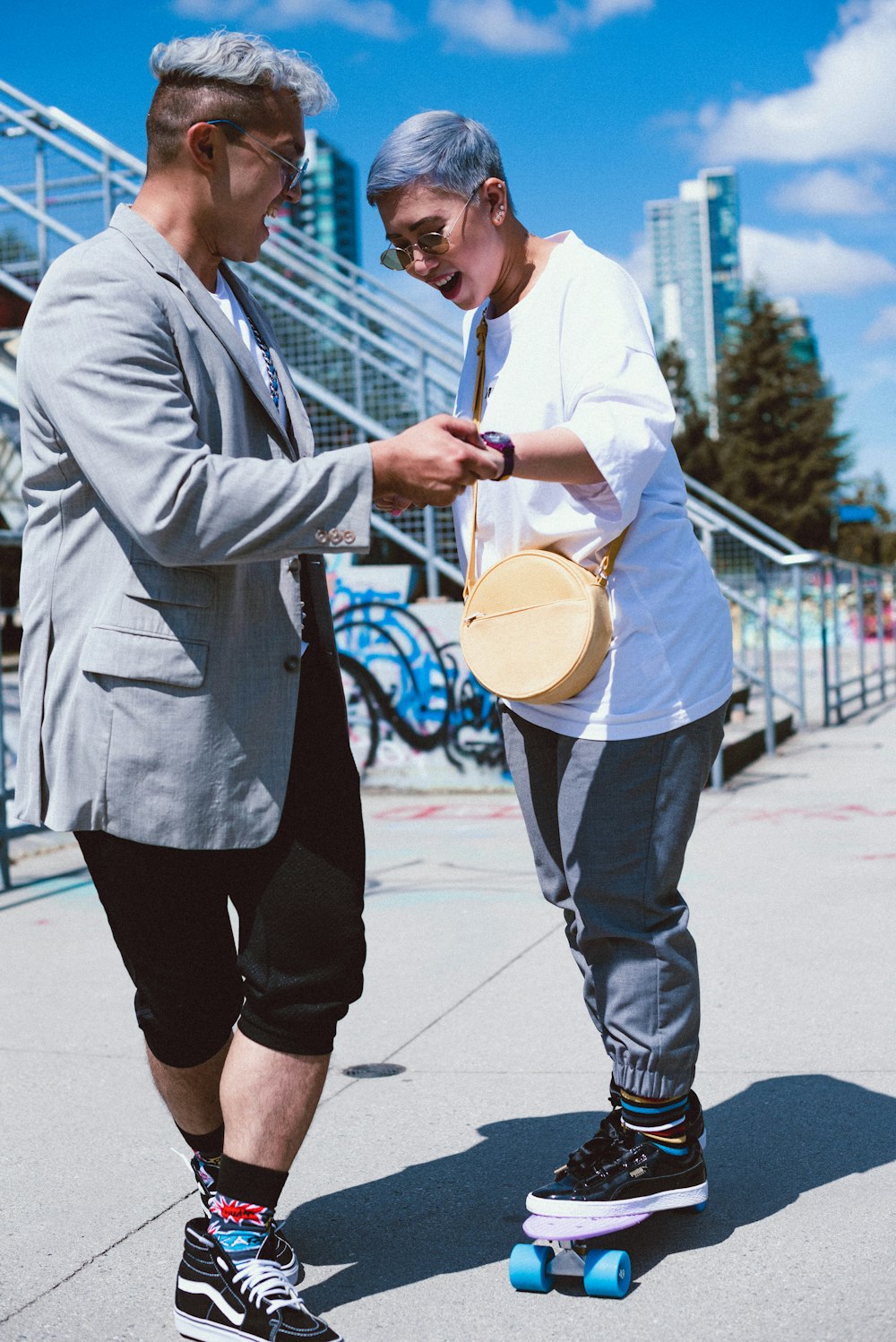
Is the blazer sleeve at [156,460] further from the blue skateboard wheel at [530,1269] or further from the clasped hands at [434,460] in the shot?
the blue skateboard wheel at [530,1269]

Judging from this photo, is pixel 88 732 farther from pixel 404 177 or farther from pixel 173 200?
pixel 404 177

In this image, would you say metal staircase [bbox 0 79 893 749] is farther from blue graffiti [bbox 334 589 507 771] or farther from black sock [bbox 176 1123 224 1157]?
black sock [bbox 176 1123 224 1157]

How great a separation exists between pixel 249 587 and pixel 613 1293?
1.31m

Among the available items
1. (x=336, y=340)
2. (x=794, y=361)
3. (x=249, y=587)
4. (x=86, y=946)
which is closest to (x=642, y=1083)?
(x=249, y=587)

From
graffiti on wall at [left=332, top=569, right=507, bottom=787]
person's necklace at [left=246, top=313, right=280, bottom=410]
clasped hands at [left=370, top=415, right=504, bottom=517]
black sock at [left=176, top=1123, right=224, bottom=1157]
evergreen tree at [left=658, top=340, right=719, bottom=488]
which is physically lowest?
black sock at [left=176, top=1123, right=224, bottom=1157]

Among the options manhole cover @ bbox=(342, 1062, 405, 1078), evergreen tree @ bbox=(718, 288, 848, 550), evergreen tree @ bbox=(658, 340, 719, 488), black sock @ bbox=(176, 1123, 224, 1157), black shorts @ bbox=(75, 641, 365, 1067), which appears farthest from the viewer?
evergreen tree @ bbox=(718, 288, 848, 550)

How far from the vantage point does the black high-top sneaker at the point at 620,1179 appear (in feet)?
7.82


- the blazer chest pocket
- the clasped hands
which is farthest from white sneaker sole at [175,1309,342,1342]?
the clasped hands

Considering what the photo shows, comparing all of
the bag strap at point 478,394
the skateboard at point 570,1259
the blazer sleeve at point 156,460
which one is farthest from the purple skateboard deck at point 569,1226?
the blazer sleeve at point 156,460

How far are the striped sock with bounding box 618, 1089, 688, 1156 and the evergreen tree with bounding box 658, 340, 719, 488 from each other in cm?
4123

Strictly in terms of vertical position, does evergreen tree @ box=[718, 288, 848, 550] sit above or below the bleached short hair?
above

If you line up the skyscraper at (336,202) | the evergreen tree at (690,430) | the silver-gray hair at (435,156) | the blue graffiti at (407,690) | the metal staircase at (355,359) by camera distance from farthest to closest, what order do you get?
the skyscraper at (336,202) < the evergreen tree at (690,430) < the metal staircase at (355,359) < the blue graffiti at (407,690) < the silver-gray hair at (435,156)

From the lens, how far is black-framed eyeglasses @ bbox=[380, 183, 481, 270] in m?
2.33

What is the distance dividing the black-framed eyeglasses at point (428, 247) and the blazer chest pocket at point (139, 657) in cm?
80
